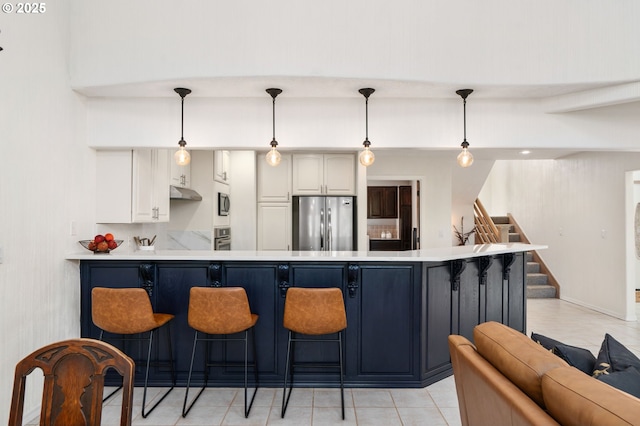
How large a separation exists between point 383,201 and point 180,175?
18.2 ft

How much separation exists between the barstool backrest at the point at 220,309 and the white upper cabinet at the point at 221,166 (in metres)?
2.56

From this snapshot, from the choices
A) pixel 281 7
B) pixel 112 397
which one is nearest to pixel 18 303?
pixel 112 397

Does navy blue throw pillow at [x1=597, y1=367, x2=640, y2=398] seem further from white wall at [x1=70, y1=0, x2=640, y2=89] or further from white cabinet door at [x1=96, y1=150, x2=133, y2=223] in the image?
white cabinet door at [x1=96, y1=150, x2=133, y2=223]

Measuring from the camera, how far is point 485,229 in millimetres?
7891

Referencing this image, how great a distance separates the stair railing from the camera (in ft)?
24.8

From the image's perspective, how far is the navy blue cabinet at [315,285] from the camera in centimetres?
304

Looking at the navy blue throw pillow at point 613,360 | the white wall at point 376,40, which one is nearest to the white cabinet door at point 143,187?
the white wall at point 376,40

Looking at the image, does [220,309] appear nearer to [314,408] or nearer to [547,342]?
[314,408]

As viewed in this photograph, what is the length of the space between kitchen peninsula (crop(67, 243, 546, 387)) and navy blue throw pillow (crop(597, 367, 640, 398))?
1.60 m

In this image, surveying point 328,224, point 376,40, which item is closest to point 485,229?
point 328,224

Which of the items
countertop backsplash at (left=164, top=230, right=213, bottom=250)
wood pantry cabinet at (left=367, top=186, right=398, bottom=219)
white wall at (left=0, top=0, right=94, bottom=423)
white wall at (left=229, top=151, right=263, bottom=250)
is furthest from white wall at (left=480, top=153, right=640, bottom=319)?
white wall at (left=0, top=0, right=94, bottom=423)

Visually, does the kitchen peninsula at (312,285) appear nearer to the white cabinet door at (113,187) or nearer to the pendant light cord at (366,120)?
the white cabinet door at (113,187)

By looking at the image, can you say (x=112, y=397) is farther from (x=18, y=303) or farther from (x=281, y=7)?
(x=281, y=7)

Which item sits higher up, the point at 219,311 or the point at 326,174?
the point at 326,174
